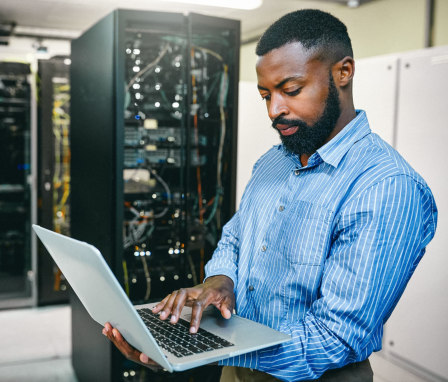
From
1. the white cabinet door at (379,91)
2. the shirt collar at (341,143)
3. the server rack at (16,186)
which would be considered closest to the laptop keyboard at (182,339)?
the shirt collar at (341,143)

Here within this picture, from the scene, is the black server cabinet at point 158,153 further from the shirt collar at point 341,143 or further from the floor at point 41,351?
the shirt collar at point 341,143

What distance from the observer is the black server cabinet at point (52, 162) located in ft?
13.8

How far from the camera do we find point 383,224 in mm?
982

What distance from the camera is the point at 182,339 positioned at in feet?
3.45

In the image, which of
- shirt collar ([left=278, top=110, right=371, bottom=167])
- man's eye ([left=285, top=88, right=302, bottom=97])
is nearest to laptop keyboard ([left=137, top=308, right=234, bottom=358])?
shirt collar ([left=278, top=110, right=371, bottom=167])

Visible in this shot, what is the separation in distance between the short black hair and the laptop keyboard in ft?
2.23

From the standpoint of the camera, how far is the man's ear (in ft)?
3.77

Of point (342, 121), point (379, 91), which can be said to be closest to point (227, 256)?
point (342, 121)

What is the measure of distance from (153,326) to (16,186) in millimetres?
3636

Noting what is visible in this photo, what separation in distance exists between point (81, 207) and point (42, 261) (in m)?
1.83

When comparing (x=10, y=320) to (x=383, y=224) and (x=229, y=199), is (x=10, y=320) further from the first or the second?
(x=383, y=224)

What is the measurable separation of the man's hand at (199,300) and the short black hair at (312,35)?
0.60 meters

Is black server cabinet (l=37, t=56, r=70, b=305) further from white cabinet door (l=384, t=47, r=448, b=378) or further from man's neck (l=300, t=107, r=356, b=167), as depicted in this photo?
man's neck (l=300, t=107, r=356, b=167)

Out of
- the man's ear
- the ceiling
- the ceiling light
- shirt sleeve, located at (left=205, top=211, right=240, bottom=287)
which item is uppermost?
the ceiling
